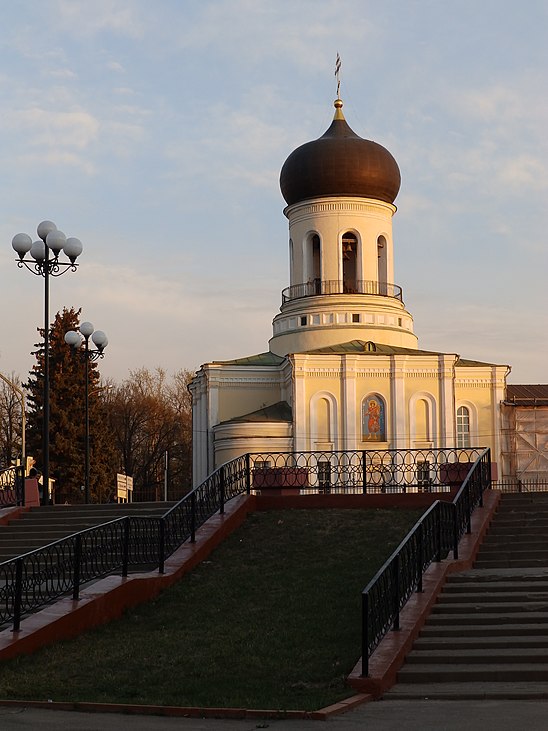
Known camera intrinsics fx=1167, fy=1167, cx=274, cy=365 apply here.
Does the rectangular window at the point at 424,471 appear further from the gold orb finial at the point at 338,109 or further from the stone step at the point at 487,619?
the gold orb finial at the point at 338,109

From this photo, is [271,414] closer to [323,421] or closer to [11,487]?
[323,421]

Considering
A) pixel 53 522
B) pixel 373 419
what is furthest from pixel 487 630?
pixel 373 419

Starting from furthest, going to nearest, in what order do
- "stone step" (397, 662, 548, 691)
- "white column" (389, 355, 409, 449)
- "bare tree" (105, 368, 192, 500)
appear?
"bare tree" (105, 368, 192, 500)
"white column" (389, 355, 409, 449)
"stone step" (397, 662, 548, 691)

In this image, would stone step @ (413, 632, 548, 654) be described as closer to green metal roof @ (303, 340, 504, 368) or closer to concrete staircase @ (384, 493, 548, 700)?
concrete staircase @ (384, 493, 548, 700)

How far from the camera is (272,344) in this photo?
179 ft

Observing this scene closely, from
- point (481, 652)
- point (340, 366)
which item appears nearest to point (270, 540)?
point (481, 652)

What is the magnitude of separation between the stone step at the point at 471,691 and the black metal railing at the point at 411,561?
441 millimetres

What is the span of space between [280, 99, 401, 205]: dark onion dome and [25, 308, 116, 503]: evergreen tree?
41.4 ft

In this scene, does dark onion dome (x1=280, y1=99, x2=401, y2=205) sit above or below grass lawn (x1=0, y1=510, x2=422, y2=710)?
above

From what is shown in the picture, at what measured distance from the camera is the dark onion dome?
168ft

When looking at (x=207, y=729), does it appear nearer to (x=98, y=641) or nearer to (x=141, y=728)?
(x=141, y=728)

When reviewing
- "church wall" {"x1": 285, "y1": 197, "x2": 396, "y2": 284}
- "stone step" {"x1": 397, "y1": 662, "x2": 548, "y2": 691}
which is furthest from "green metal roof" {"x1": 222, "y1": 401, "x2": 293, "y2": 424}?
"stone step" {"x1": 397, "y1": 662, "x2": 548, "y2": 691}

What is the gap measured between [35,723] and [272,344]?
4506cm

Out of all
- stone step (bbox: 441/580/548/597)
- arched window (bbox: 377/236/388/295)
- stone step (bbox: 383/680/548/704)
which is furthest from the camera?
arched window (bbox: 377/236/388/295)
